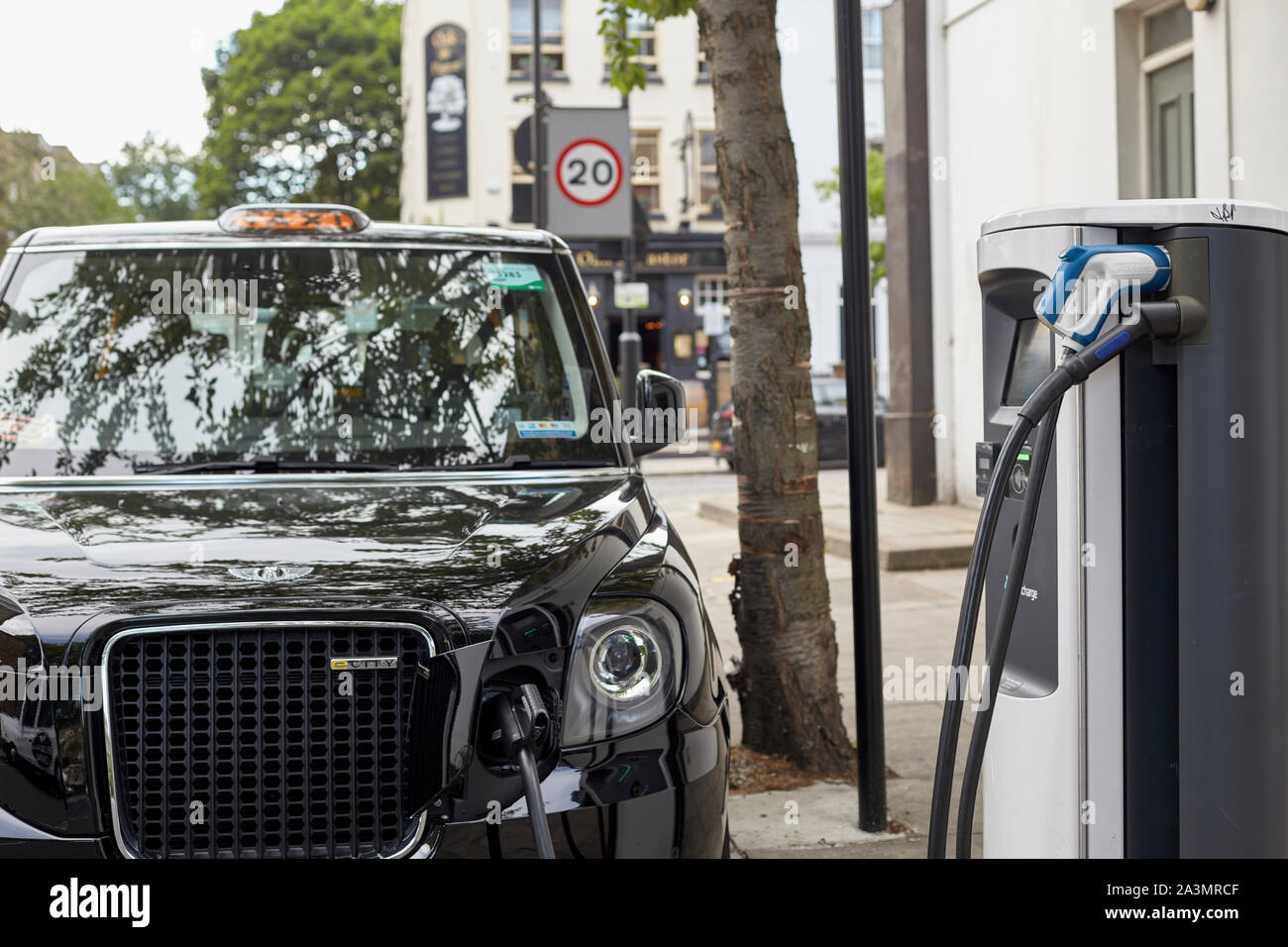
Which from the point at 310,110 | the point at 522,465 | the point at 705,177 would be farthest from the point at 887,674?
the point at 310,110

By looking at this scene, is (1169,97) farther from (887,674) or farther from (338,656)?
(338,656)

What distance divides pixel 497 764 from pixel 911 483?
11.0 meters

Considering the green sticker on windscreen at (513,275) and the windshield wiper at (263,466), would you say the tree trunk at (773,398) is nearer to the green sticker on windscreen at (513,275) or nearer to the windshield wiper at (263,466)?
the green sticker on windscreen at (513,275)

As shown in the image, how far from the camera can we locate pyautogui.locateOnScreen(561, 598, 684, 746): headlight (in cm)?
252

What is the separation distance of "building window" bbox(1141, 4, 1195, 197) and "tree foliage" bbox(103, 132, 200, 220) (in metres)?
66.2

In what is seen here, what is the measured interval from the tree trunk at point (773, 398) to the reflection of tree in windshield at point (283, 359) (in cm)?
127

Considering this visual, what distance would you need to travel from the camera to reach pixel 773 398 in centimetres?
500

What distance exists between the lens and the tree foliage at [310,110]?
42.6 metres

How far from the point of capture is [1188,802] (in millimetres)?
2449

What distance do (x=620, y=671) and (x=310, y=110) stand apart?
43.1 metres

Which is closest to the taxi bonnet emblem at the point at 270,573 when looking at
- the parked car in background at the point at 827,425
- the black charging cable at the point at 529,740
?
the black charging cable at the point at 529,740

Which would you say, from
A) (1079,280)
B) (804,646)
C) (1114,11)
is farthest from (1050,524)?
(1114,11)
